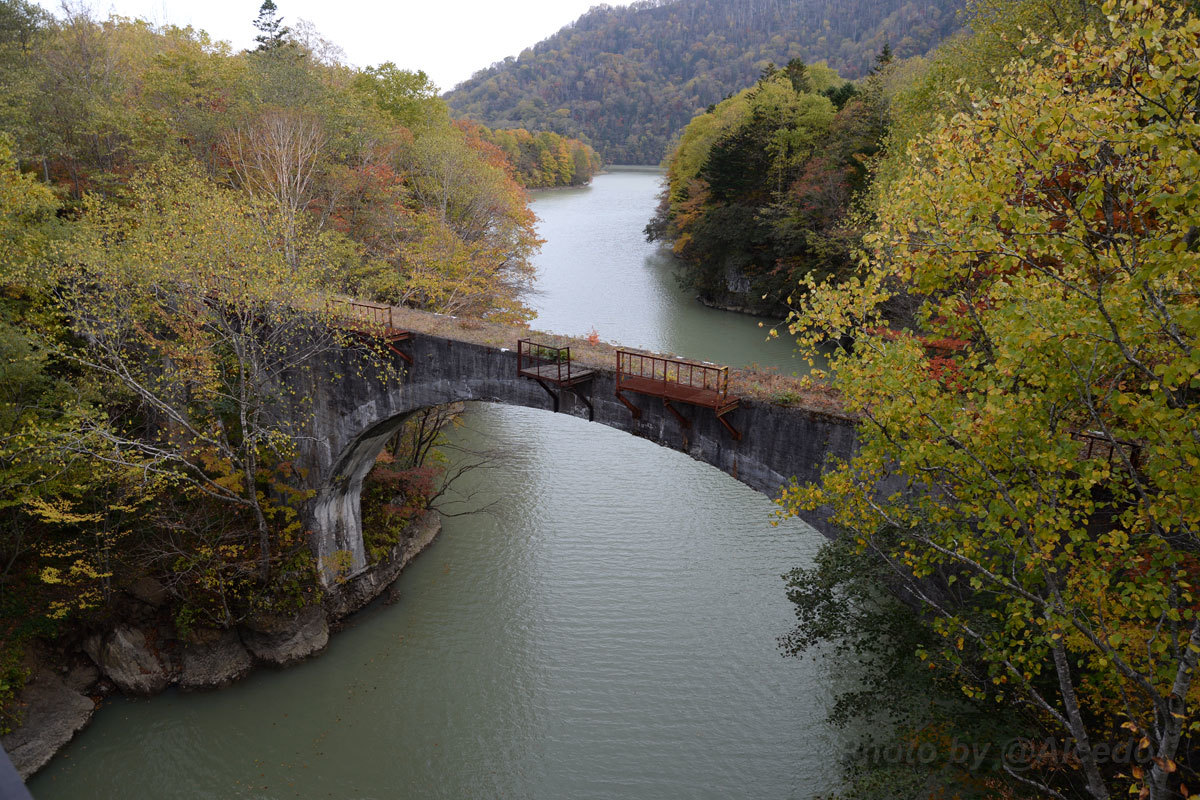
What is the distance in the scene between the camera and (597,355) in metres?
13.7

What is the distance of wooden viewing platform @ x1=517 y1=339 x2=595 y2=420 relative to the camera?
41.3ft

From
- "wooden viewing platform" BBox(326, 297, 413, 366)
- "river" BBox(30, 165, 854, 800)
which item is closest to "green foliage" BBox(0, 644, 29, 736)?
"river" BBox(30, 165, 854, 800)

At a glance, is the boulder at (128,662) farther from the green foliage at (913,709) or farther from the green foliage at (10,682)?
the green foliage at (913,709)

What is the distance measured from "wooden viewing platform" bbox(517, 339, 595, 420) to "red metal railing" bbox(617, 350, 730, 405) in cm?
71

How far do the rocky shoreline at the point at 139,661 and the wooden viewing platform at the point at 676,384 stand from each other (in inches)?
374

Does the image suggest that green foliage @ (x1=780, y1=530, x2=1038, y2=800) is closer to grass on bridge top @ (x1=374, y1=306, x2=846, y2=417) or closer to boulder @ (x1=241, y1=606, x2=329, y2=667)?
grass on bridge top @ (x1=374, y1=306, x2=846, y2=417)

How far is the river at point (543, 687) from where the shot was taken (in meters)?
13.0

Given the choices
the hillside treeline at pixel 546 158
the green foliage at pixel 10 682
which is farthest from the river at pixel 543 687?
the hillside treeline at pixel 546 158

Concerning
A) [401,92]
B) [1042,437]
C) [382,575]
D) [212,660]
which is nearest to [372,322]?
[382,575]

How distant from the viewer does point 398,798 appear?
12742mm

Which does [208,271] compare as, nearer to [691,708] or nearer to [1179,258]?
[691,708]

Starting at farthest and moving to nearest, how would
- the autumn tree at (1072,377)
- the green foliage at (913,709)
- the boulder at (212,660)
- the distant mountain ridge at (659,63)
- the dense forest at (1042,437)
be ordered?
the distant mountain ridge at (659,63), the boulder at (212,660), the green foliage at (913,709), the dense forest at (1042,437), the autumn tree at (1072,377)

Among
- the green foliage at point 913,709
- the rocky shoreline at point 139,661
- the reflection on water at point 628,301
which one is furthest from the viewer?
the reflection on water at point 628,301

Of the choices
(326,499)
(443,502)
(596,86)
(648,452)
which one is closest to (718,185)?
(648,452)
